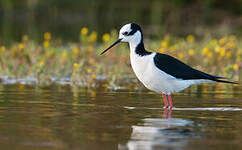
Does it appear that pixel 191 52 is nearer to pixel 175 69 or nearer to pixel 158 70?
pixel 175 69

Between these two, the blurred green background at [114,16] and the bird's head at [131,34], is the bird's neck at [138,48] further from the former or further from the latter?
the blurred green background at [114,16]

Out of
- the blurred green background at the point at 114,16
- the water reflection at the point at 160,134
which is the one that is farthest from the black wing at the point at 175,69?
the blurred green background at the point at 114,16

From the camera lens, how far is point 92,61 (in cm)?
1470

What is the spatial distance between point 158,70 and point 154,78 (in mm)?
130

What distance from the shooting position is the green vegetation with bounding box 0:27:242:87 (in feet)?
43.7

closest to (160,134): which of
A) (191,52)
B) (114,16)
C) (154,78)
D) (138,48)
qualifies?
(154,78)

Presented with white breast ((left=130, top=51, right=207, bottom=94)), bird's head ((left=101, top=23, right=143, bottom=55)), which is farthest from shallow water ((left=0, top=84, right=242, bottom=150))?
bird's head ((left=101, top=23, right=143, bottom=55))

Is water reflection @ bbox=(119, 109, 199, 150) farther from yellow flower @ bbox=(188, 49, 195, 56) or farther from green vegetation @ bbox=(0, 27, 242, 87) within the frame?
yellow flower @ bbox=(188, 49, 195, 56)

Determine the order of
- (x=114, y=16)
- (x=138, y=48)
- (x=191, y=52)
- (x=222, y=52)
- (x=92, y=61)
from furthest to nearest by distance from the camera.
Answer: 1. (x=114, y=16)
2. (x=191, y=52)
3. (x=92, y=61)
4. (x=222, y=52)
5. (x=138, y=48)

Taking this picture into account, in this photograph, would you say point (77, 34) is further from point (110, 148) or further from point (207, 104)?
point (110, 148)

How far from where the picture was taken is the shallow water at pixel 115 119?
645cm

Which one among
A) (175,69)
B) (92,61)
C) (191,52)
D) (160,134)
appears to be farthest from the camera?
(191,52)

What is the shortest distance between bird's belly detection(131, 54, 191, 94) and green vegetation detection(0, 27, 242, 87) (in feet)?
11.0

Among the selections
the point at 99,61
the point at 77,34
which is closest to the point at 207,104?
the point at 99,61
